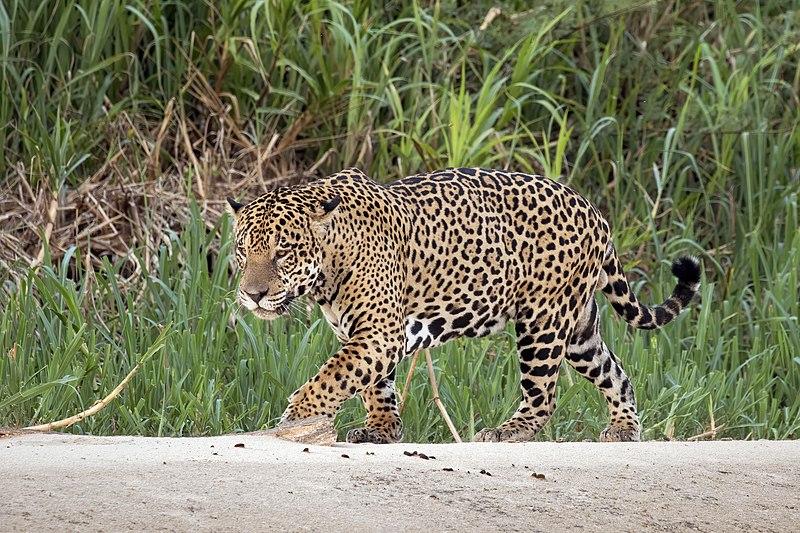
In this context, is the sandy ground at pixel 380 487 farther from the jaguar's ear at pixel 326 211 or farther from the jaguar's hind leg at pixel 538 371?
the jaguar's hind leg at pixel 538 371

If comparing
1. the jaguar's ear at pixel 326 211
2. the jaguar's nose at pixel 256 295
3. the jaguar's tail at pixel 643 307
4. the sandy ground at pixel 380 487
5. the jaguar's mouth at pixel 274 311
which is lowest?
the sandy ground at pixel 380 487

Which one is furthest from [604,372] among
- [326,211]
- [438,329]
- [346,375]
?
[326,211]

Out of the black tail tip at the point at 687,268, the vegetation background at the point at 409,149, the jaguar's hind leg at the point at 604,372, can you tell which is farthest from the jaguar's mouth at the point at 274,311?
the black tail tip at the point at 687,268

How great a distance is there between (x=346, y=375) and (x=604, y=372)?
142 centimetres

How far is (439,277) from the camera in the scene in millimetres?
5488

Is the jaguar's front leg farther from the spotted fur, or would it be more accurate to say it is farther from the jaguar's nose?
the jaguar's nose

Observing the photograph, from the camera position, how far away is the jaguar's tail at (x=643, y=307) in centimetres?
588

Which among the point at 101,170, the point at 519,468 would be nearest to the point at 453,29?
the point at 101,170

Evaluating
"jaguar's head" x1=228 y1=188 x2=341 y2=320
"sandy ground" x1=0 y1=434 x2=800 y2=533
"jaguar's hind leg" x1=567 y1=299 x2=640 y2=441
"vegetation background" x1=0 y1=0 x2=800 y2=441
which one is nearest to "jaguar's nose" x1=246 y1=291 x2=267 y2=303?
"jaguar's head" x1=228 y1=188 x2=341 y2=320

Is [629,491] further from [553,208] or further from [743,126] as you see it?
[743,126]

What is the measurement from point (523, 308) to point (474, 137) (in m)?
2.48

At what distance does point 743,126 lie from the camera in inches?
335

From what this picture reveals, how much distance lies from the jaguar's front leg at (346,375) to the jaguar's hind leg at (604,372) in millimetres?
1117

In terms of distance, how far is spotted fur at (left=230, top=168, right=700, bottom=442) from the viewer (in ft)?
16.4
